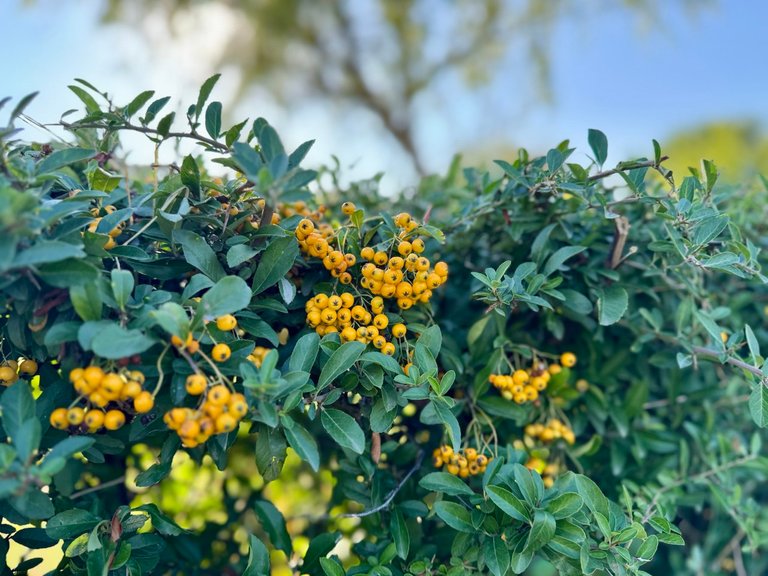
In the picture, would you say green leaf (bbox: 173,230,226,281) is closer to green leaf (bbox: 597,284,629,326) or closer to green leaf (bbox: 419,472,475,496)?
green leaf (bbox: 419,472,475,496)

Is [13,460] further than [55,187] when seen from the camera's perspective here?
No

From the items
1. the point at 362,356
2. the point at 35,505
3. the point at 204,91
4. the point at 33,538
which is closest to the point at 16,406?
the point at 35,505

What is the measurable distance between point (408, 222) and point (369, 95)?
389 inches

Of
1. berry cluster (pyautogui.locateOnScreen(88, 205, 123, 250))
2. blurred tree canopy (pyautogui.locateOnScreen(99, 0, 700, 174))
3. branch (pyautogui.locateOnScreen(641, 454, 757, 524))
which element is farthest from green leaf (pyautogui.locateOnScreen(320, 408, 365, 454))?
blurred tree canopy (pyautogui.locateOnScreen(99, 0, 700, 174))

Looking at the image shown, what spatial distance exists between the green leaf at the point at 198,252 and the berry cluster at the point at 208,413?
22cm

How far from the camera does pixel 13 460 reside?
2.54 ft

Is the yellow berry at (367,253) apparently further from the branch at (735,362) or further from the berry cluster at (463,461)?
the branch at (735,362)

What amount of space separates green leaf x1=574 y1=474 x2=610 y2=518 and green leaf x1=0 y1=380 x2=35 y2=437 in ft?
2.87

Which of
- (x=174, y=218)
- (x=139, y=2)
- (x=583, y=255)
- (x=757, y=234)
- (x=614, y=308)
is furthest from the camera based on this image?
(x=139, y=2)

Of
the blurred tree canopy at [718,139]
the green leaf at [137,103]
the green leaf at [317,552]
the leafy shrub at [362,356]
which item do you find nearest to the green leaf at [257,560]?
the leafy shrub at [362,356]

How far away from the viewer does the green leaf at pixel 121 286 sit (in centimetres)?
82

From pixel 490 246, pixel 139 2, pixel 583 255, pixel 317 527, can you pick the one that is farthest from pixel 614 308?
pixel 139 2

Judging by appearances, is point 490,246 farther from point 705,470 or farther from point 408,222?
point 705,470

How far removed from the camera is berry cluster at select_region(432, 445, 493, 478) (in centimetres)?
112
